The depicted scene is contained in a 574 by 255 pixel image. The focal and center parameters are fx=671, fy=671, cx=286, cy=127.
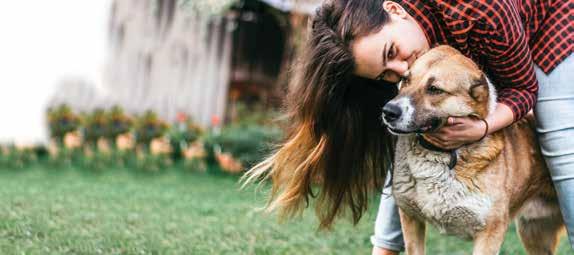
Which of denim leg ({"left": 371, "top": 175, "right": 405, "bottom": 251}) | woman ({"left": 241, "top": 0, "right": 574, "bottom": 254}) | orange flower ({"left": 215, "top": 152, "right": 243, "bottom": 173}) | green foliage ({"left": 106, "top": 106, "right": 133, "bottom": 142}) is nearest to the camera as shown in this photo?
woman ({"left": 241, "top": 0, "right": 574, "bottom": 254})

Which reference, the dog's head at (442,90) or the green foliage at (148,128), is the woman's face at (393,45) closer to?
the dog's head at (442,90)

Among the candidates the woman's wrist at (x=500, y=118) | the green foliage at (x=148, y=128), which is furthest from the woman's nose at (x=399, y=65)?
the green foliage at (x=148, y=128)

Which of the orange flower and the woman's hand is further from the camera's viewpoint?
the orange flower

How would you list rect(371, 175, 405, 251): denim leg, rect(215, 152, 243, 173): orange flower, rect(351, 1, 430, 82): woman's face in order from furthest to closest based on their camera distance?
rect(215, 152, 243, 173): orange flower → rect(371, 175, 405, 251): denim leg → rect(351, 1, 430, 82): woman's face

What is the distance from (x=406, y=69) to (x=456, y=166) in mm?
531

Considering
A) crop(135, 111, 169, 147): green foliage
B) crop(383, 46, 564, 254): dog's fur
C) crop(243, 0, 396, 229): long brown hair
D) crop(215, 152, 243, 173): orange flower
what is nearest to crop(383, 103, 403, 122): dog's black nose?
crop(383, 46, 564, 254): dog's fur

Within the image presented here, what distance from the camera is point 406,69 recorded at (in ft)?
10.8

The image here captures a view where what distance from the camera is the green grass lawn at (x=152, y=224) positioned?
13.0 ft

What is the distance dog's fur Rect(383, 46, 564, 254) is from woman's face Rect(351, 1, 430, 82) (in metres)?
0.09

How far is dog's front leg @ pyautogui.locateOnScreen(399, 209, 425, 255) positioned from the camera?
3428 mm

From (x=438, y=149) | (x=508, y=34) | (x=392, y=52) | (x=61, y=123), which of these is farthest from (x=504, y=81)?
(x=61, y=123)

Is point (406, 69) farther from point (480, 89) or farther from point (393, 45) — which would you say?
point (480, 89)

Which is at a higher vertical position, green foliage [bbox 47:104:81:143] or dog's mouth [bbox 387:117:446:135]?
dog's mouth [bbox 387:117:446:135]

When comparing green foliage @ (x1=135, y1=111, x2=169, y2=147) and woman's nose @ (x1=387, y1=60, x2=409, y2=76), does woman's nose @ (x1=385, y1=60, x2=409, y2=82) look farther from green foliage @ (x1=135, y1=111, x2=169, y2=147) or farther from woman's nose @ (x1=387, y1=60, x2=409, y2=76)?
green foliage @ (x1=135, y1=111, x2=169, y2=147)
